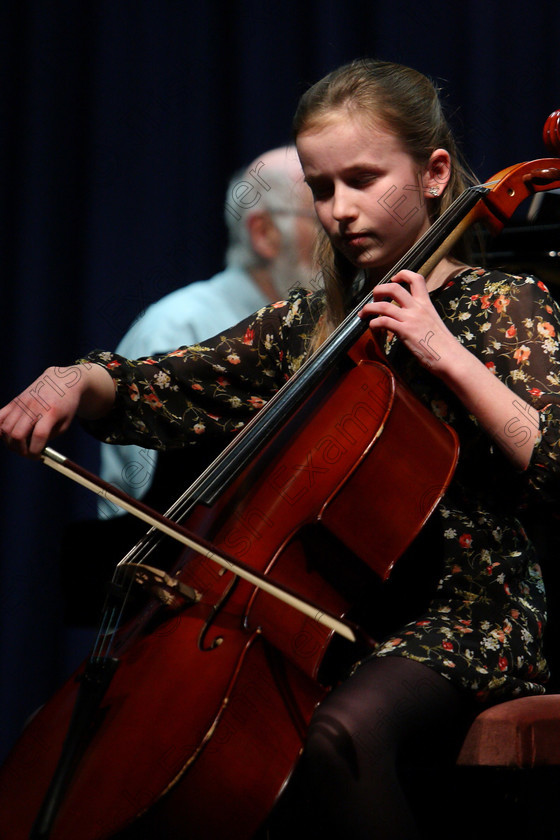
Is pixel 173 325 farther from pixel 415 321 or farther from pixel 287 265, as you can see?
pixel 415 321

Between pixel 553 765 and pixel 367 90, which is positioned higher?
pixel 367 90

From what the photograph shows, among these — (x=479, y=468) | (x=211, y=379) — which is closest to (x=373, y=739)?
(x=479, y=468)

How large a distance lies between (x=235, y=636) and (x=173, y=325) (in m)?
0.74

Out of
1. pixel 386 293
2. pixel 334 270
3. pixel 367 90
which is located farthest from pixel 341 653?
pixel 367 90

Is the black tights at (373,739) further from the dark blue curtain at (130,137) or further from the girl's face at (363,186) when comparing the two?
the dark blue curtain at (130,137)

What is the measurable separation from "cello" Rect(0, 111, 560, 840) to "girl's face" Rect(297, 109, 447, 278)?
0.06 metres

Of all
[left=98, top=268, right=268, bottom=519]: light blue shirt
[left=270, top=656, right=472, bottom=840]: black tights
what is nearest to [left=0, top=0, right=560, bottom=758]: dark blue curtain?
[left=98, top=268, right=268, bottom=519]: light blue shirt

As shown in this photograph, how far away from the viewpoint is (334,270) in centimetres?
119

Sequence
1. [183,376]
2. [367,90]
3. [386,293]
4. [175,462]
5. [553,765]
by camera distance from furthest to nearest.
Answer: [175,462] < [183,376] < [367,90] < [386,293] < [553,765]

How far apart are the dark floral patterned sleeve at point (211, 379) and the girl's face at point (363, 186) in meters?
0.16

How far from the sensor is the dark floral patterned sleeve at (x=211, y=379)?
3.72 ft

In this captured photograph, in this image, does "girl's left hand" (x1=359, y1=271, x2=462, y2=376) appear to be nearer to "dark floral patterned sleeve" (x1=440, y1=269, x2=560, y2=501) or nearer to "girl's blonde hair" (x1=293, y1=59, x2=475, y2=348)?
"dark floral patterned sleeve" (x1=440, y1=269, x2=560, y2=501)

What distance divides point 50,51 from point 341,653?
1.20 meters

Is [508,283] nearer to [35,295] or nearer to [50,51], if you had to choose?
[35,295]
